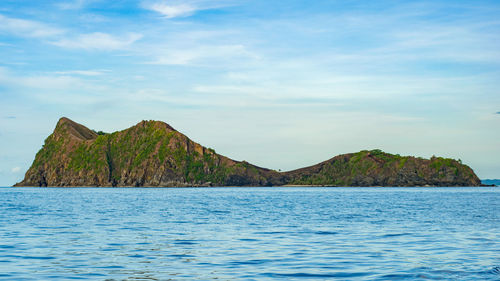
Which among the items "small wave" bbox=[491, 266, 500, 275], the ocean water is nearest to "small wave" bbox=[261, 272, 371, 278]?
the ocean water

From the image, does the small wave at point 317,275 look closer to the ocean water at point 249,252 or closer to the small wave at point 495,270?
the ocean water at point 249,252

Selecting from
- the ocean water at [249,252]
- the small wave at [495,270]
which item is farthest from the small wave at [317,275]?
the small wave at [495,270]

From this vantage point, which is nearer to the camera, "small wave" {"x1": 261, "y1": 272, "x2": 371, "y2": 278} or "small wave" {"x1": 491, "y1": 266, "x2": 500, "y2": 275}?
"small wave" {"x1": 261, "y1": 272, "x2": 371, "y2": 278}

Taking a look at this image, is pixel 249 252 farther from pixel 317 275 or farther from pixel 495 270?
pixel 495 270

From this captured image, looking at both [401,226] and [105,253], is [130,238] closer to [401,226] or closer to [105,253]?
[105,253]

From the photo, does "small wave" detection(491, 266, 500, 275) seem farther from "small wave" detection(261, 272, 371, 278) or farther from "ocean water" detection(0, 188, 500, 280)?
"small wave" detection(261, 272, 371, 278)

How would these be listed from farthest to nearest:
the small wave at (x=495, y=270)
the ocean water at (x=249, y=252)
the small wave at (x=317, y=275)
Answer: the small wave at (x=495, y=270)
the ocean water at (x=249, y=252)
the small wave at (x=317, y=275)

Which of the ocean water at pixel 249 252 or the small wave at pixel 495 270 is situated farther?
the small wave at pixel 495 270

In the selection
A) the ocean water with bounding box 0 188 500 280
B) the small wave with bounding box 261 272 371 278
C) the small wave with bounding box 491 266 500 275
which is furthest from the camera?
the small wave with bounding box 491 266 500 275

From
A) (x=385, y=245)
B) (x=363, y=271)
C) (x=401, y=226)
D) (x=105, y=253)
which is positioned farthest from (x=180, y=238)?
(x=401, y=226)

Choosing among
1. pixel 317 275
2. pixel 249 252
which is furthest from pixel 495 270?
pixel 249 252

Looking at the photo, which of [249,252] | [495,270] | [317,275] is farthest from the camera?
[249,252]

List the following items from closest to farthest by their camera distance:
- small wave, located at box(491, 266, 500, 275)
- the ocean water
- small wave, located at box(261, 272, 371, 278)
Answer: small wave, located at box(261, 272, 371, 278) → the ocean water → small wave, located at box(491, 266, 500, 275)

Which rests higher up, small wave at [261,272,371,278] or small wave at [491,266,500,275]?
small wave at [491,266,500,275]
